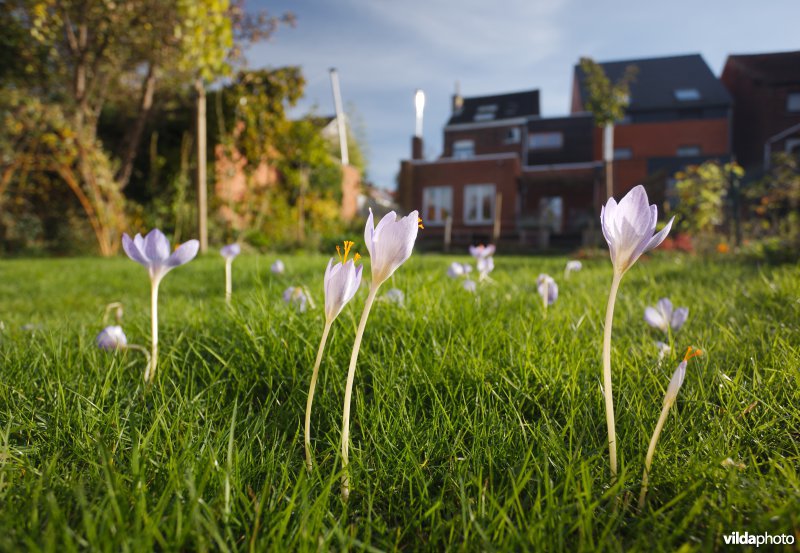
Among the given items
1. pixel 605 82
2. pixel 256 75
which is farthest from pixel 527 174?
pixel 256 75

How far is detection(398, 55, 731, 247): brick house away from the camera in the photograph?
22547 mm

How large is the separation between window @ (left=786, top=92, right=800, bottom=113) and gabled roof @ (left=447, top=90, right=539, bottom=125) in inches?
474

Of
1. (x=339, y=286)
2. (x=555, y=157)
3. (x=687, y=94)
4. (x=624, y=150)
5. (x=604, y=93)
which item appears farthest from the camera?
(x=555, y=157)

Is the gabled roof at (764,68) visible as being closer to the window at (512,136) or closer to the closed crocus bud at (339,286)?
the window at (512,136)

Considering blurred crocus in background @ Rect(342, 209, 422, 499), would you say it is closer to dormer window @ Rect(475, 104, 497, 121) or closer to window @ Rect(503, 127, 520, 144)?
window @ Rect(503, 127, 520, 144)

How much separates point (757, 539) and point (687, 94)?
103 feet

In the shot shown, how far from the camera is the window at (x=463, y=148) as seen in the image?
28547 millimetres

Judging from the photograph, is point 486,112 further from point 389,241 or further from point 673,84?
point 389,241

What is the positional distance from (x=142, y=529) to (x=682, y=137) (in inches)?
1183

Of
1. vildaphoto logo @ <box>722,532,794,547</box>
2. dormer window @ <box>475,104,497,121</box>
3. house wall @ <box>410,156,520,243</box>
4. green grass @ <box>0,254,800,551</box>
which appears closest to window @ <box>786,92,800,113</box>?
house wall @ <box>410,156,520,243</box>

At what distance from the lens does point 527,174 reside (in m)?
23.5

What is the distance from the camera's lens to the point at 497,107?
29.8m

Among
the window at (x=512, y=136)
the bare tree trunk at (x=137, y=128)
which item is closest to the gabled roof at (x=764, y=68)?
the window at (x=512, y=136)

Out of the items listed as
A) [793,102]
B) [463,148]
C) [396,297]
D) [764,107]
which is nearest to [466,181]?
[463,148]
